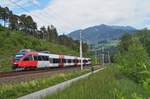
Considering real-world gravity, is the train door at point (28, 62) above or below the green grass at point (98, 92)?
above

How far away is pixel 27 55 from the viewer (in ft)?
171

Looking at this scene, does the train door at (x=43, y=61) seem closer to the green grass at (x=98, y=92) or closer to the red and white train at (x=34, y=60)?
the red and white train at (x=34, y=60)

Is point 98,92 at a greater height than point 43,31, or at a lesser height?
lesser

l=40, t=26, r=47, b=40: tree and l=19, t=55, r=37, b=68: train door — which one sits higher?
l=40, t=26, r=47, b=40: tree

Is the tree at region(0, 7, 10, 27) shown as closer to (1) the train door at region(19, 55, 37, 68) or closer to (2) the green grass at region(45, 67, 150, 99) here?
(1) the train door at region(19, 55, 37, 68)

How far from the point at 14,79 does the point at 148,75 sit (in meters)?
24.2

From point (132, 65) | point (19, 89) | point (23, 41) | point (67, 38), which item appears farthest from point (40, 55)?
point (67, 38)

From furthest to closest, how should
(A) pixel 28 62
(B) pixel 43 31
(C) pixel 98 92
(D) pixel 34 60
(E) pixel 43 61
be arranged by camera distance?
(B) pixel 43 31 → (E) pixel 43 61 → (D) pixel 34 60 → (A) pixel 28 62 → (C) pixel 98 92

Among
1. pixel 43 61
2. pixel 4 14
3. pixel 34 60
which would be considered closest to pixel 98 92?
pixel 34 60


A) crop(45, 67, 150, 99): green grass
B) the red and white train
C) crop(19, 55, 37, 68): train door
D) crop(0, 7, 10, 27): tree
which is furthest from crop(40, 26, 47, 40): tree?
crop(45, 67, 150, 99): green grass

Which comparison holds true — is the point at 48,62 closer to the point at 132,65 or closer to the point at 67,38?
the point at 132,65

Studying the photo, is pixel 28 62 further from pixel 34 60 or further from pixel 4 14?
pixel 4 14

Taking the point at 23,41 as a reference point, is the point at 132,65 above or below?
below

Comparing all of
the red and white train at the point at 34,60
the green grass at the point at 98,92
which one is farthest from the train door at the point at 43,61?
the green grass at the point at 98,92
